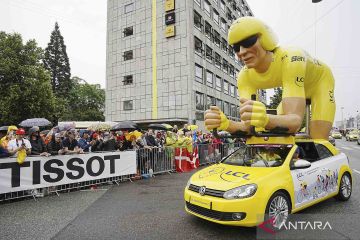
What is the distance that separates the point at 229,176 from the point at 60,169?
5.53 m

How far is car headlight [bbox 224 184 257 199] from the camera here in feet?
15.6

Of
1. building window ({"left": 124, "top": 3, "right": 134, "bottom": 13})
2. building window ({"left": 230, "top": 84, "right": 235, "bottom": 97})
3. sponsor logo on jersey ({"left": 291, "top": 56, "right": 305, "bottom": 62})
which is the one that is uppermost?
building window ({"left": 124, "top": 3, "right": 134, "bottom": 13})

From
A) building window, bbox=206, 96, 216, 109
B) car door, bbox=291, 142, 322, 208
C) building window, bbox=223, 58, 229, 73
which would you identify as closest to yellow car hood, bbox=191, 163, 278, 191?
car door, bbox=291, 142, 322, 208

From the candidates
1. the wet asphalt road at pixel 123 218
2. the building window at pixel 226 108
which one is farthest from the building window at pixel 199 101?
the wet asphalt road at pixel 123 218

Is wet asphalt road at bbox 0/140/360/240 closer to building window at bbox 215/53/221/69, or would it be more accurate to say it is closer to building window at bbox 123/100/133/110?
building window at bbox 123/100/133/110

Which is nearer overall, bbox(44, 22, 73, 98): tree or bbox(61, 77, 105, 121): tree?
bbox(44, 22, 73, 98): tree

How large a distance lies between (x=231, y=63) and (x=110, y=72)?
20160 millimetres

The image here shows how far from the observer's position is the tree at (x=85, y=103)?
60.1 m

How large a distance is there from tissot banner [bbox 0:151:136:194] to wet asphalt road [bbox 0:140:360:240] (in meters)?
0.48

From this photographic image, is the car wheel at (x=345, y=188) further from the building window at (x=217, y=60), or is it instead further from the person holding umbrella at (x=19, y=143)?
the building window at (x=217, y=60)

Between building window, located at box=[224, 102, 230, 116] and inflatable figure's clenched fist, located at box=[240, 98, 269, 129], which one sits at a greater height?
building window, located at box=[224, 102, 230, 116]

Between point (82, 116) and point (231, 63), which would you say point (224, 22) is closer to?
point (231, 63)

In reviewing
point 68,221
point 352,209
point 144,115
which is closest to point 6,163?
point 68,221

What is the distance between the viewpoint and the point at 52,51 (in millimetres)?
55438
